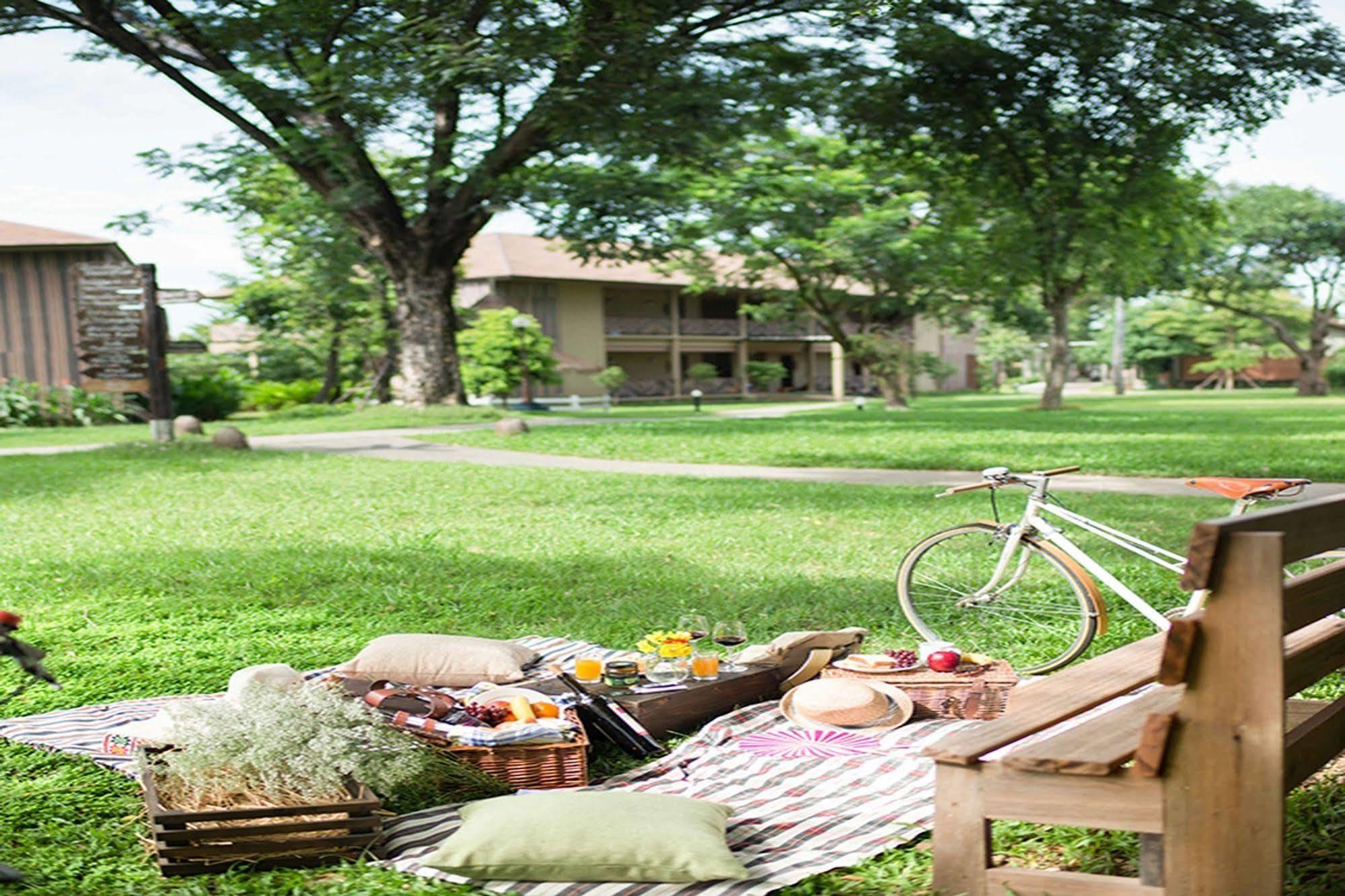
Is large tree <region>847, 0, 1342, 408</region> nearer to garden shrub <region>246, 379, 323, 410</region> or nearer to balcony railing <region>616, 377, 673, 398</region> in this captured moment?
garden shrub <region>246, 379, 323, 410</region>

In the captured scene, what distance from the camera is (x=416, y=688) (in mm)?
4555

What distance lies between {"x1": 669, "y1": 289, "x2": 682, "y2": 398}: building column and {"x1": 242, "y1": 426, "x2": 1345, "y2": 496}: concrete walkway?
89.6 ft

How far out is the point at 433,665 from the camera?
476cm

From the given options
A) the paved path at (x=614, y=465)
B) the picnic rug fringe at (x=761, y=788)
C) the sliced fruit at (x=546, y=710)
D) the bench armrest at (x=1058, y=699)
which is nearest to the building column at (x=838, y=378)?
the paved path at (x=614, y=465)

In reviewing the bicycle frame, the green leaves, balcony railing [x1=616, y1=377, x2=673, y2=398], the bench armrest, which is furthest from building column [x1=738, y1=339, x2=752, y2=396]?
the bench armrest

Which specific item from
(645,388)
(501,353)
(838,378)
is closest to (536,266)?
(645,388)

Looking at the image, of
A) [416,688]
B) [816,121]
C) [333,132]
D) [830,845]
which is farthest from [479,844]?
[333,132]

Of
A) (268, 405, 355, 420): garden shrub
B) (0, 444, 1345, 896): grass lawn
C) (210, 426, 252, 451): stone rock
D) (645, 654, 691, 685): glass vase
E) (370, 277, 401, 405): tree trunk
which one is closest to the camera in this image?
(0, 444, 1345, 896): grass lawn

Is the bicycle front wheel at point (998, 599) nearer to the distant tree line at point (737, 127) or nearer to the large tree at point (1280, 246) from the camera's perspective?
the distant tree line at point (737, 127)

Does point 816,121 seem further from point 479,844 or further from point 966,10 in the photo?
point 479,844

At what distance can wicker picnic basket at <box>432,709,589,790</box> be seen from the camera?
159 inches

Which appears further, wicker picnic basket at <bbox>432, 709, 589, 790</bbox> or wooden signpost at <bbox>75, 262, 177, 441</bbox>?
wooden signpost at <bbox>75, 262, 177, 441</bbox>

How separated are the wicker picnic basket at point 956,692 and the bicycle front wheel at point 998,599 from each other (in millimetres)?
510

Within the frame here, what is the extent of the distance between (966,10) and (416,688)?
39.9ft
